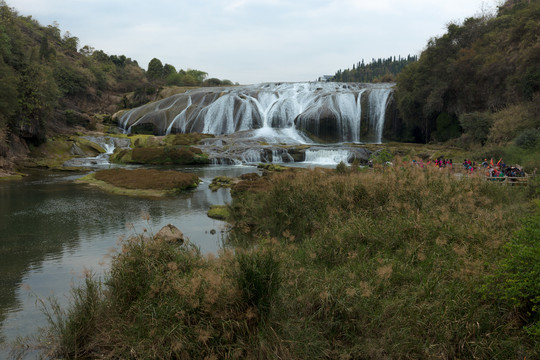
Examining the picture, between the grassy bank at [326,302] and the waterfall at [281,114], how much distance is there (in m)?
31.9

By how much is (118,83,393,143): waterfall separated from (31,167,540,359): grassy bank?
105 feet

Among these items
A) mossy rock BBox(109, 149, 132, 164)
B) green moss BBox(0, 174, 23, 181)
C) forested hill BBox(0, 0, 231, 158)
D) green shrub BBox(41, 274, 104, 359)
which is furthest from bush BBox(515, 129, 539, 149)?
forested hill BBox(0, 0, 231, 158)

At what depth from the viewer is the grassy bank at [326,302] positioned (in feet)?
13.9

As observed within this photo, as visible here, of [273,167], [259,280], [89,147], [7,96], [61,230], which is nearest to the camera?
[259,280]

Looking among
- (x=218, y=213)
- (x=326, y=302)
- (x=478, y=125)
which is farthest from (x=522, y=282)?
(x=478, y=125)

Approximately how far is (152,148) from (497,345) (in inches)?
1203

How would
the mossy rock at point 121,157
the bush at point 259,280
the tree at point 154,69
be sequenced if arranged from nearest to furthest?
the bush at point 259,280
the mossy rock at point 121,157
the tree at point 154,69

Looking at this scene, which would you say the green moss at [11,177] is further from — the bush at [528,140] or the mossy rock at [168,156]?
the bush at [528,140]

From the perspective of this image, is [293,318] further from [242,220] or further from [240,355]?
[242,220]

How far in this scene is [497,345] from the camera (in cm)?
404

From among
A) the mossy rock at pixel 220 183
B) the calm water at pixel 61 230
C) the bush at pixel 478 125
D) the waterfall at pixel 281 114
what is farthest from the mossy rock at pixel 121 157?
the bush at pixel 478 125

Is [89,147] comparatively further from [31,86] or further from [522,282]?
[522,282]

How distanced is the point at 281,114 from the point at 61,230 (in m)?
33.9

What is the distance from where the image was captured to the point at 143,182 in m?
19.2
